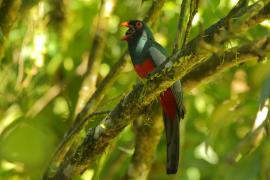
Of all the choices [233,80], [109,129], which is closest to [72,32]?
[233,80]

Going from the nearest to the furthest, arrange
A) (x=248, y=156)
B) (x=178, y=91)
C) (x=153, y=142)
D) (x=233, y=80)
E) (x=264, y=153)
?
(x=264, y=153)
(x=248, y=156)
(x=178, y=91)
(x=153, y=142)
(x=233, y=80)

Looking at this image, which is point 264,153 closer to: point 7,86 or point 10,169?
point 10,169

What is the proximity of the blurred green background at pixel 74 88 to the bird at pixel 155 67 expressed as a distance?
0.56ft

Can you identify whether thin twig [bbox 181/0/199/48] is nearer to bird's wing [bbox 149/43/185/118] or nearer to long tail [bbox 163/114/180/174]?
bird's wing [bbox 149/43/185/118]

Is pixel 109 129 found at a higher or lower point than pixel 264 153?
lower

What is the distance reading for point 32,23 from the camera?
17.6 ft

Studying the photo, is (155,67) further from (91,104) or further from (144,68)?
(91,104)

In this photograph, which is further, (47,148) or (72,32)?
(72,32)

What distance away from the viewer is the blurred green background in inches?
184

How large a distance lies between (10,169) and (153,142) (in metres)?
1.15

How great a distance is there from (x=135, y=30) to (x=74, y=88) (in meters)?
0.84

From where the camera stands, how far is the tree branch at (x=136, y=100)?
2.98 meters

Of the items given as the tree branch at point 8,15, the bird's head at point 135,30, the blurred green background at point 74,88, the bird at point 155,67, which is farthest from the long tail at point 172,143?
the tree branch at point 8,15

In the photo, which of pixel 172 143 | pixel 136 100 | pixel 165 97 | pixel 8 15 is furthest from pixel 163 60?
pixel 136 100
